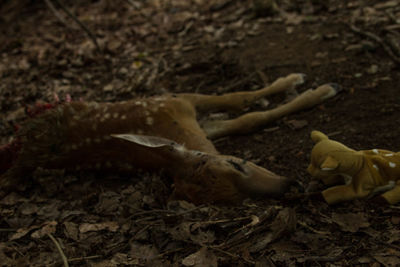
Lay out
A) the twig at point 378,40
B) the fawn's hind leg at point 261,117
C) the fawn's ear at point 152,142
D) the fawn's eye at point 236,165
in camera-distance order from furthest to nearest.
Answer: the twig at point 378,40 < the fawn's hind leg at point 261,117 < the fawn's eye at point 236,165 < the fawn's ear at point 152,142

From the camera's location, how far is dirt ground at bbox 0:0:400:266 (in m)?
2.53

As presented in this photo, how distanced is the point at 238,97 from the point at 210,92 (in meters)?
0.59

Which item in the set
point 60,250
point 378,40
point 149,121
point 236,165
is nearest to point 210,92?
point 149,121

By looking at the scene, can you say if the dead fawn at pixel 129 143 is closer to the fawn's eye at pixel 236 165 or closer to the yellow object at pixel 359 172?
the fawn's eye at pixel 236 165

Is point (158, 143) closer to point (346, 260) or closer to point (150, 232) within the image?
point (150, 232)

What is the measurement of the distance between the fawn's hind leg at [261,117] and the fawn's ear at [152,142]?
809mm

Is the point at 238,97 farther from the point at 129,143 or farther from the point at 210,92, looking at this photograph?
the point at 129,143

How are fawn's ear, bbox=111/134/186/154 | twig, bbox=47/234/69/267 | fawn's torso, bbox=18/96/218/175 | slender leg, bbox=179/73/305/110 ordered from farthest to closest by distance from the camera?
slender leg, bbox=179/73/305/110
fawn's torso, bbox=18/96/218/175
fawn's ear, bbox=111/134/186/154
twig, bbox=47/234/69/267

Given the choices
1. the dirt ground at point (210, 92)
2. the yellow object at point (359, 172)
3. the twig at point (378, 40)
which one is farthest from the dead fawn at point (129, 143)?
the twig at point (378, 40)

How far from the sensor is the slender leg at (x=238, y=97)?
4109 millimetres

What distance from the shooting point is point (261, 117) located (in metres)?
3.98

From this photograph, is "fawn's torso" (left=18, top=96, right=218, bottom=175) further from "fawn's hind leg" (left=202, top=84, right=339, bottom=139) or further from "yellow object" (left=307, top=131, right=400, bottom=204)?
"yellow object" (left=307, top=131, right=400, bottom=204)

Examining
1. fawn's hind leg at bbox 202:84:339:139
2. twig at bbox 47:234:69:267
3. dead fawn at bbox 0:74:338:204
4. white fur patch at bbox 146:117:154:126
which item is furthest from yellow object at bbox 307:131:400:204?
twig at bbox 47:234:69:267

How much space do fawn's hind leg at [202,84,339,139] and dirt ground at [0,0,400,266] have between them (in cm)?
8
